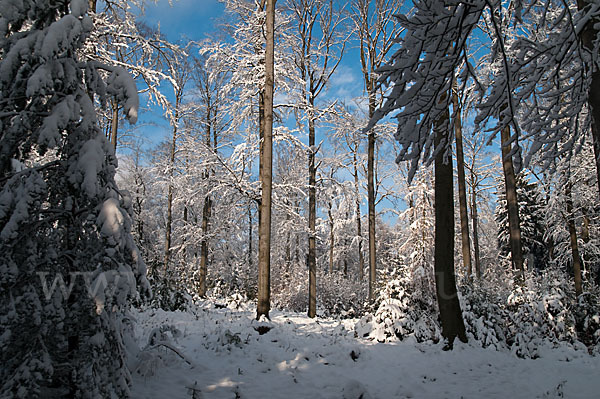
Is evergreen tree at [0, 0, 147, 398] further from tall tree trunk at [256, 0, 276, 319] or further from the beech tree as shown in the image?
tall tree trunk at [256, 0, 276, 319]

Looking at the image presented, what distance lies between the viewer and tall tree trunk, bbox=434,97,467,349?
7.10 metres

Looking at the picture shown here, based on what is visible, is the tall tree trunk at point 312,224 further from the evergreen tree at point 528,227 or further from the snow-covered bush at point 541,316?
the evergreen tree at point 528,227

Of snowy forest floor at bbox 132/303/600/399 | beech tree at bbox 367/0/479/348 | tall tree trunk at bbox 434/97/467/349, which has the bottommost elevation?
snowy forest floor at bbox 132/303/600/399

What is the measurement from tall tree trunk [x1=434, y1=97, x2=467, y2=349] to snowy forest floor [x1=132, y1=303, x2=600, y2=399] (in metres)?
0.41

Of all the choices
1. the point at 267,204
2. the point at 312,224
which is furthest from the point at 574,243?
the point at 267,204

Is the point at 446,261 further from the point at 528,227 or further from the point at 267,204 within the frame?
the point at 528,227

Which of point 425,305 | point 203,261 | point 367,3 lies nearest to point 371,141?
point 367,3

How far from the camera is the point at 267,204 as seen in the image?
Result: 866 cm

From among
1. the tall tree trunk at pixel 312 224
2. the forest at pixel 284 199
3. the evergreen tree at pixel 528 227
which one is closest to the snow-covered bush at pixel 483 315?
the forest at pixel 284 199

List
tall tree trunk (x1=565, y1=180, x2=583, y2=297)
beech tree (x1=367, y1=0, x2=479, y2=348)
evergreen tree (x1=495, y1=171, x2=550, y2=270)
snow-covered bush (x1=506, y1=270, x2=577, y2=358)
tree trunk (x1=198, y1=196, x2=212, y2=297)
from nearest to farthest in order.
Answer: beech tree (x1=367, y1=0, x2=479, y2=348) → snow-covered bush (x1=506, y1=270, x2=577, y2=358) → tall tree trunk (x1=565, y1=180, x2=583, y2=297) → tree trunk (x1=198, y1=196, x2=212, y2=297) → evergreen tree (x1=495, y1=171, x2=550, y2=270)

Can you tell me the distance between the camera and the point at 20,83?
329cm

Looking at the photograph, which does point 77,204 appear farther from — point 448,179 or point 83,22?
point 448,179

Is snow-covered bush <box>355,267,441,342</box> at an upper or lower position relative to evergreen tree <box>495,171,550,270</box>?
lower

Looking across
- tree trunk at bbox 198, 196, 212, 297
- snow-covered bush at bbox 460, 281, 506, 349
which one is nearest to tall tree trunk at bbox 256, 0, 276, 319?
snow-covered bush at bbox 460, 281, 506, 349
